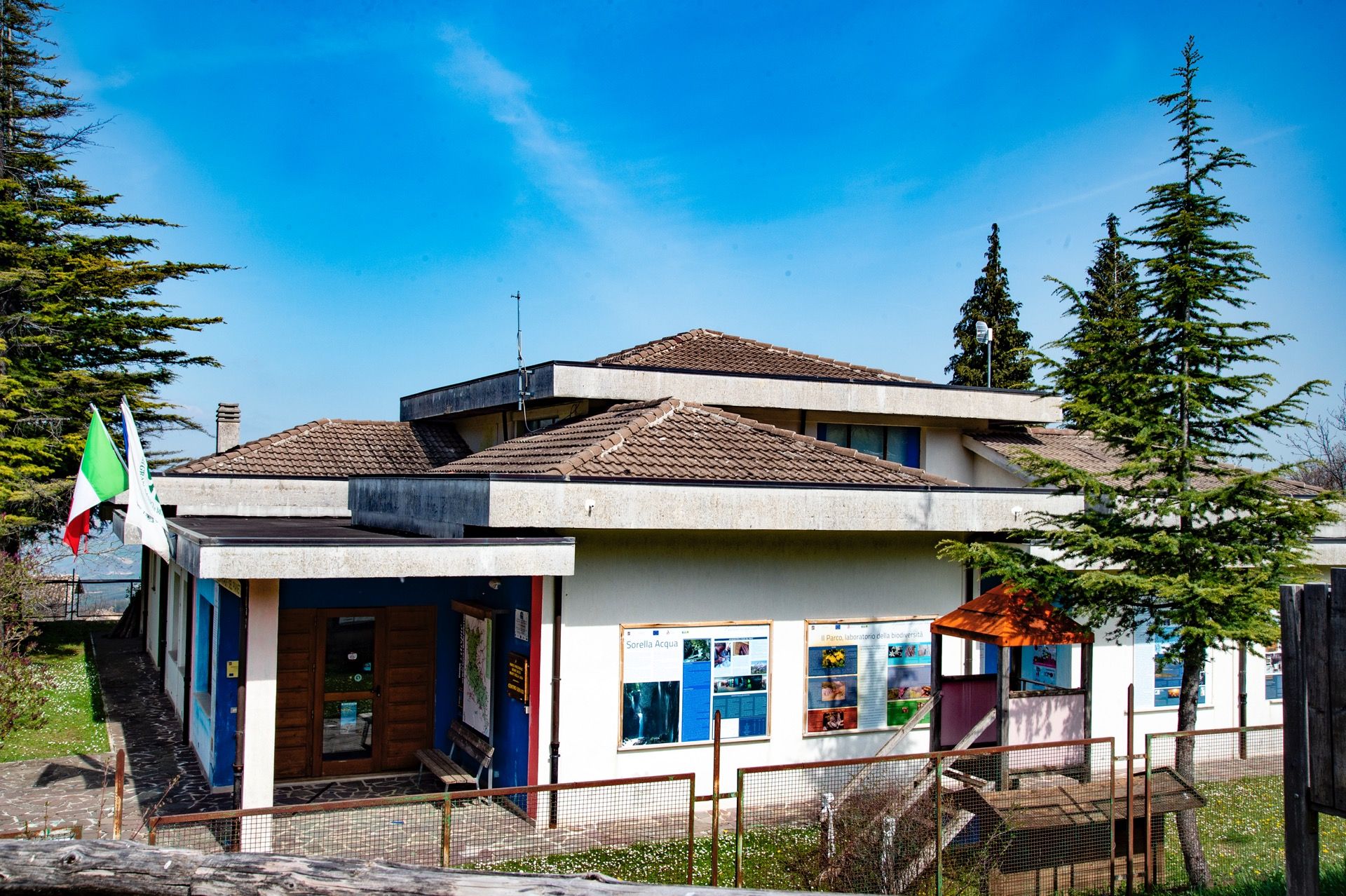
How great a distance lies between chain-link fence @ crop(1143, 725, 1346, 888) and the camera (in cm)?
1040

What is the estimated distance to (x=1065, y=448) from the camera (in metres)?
20.5

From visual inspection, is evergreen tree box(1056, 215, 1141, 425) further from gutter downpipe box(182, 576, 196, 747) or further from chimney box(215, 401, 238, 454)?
chimney box(215, 401, 238, 454)

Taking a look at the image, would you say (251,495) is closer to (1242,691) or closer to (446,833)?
(446,833)

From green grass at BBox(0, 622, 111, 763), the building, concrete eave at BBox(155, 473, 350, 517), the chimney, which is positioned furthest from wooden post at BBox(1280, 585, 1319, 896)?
the chimney

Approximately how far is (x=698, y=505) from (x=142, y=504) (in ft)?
22.7

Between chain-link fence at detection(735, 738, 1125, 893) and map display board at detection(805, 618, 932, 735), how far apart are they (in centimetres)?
235

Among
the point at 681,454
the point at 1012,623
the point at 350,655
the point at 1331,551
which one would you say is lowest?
the point at 350,655

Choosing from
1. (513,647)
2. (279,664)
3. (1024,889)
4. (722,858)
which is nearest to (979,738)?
(1024,889)

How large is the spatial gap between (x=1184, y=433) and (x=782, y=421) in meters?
8.33

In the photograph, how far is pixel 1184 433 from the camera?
1104cm

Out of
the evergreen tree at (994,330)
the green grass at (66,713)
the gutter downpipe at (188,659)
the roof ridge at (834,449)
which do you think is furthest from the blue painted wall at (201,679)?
the evergreen tree at (994,330)

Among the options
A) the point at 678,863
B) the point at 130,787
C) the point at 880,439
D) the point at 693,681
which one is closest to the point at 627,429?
the point at 693,681

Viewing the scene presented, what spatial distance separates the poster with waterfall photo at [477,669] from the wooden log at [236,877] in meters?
9.09

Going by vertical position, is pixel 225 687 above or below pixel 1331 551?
below
